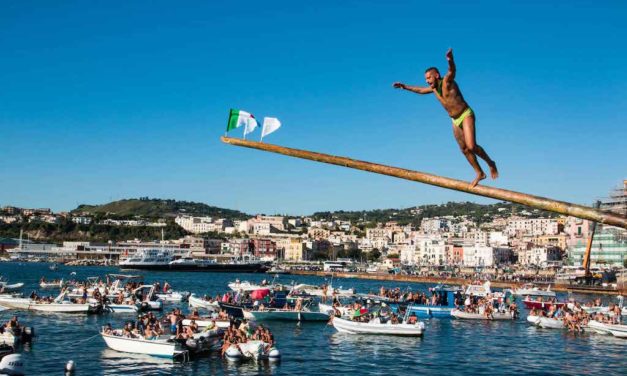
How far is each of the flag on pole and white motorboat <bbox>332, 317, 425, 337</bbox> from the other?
116 feet

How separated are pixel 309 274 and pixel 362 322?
133229mm

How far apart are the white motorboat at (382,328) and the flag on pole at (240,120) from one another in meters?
35.2

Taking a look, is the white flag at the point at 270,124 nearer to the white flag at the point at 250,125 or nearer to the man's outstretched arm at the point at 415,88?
the white flag at the point at 250,125

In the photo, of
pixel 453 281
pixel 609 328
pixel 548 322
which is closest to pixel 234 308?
pixel 548 322

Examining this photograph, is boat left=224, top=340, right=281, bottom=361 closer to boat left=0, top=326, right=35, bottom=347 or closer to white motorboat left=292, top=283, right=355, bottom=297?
boat left=0, top=326, right=35, bottom=347

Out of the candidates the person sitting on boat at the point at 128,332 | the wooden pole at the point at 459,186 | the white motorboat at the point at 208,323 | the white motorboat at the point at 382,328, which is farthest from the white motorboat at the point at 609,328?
the wooden pole at the point at 459,186

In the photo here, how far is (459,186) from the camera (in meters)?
4.80

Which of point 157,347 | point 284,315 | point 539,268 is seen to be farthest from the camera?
point 539,268

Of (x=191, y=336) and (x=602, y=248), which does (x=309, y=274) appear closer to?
(x=602, y=248)

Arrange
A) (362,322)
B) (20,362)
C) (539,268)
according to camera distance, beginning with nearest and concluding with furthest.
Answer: (20,362)
(362,322)
(539,268)

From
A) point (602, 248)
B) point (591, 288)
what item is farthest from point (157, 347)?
point (602, 248)

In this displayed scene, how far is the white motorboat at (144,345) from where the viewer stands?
30078 mm

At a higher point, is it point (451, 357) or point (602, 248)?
point (602, 248)

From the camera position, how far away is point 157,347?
99.3ft
